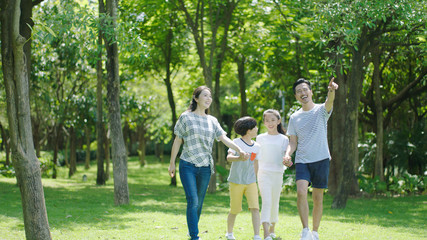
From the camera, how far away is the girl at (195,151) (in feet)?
19.3

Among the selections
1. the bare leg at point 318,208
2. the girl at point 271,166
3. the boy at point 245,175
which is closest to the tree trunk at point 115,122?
the boy at point 245,175

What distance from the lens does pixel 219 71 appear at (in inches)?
A: 698

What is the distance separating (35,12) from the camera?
57.7 ft

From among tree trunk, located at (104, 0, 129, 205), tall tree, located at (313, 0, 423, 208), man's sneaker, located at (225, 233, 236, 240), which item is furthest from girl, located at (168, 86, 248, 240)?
tree trunk, located at (104, 0, 129, 205)

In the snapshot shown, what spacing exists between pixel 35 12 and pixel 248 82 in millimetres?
17993

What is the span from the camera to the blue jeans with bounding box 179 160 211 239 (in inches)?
230

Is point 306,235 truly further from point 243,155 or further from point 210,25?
point 210,25

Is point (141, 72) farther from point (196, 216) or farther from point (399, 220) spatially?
point (196, 216)

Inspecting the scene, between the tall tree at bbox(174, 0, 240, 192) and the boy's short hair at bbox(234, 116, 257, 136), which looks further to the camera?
the tall tree at bbox(174, 0, 240, 192)

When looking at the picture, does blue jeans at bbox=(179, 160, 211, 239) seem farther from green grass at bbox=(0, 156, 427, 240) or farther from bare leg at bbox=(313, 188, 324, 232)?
bare leg at bbox=(313, 188, 324, 232)

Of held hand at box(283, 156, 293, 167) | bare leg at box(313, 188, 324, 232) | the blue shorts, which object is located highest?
held hand at box(283, 156, 293, 167)

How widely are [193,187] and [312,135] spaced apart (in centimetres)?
161

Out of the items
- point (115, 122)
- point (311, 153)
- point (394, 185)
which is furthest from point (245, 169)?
point (394, 185)

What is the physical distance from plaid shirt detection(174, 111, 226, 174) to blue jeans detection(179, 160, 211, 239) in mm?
81
